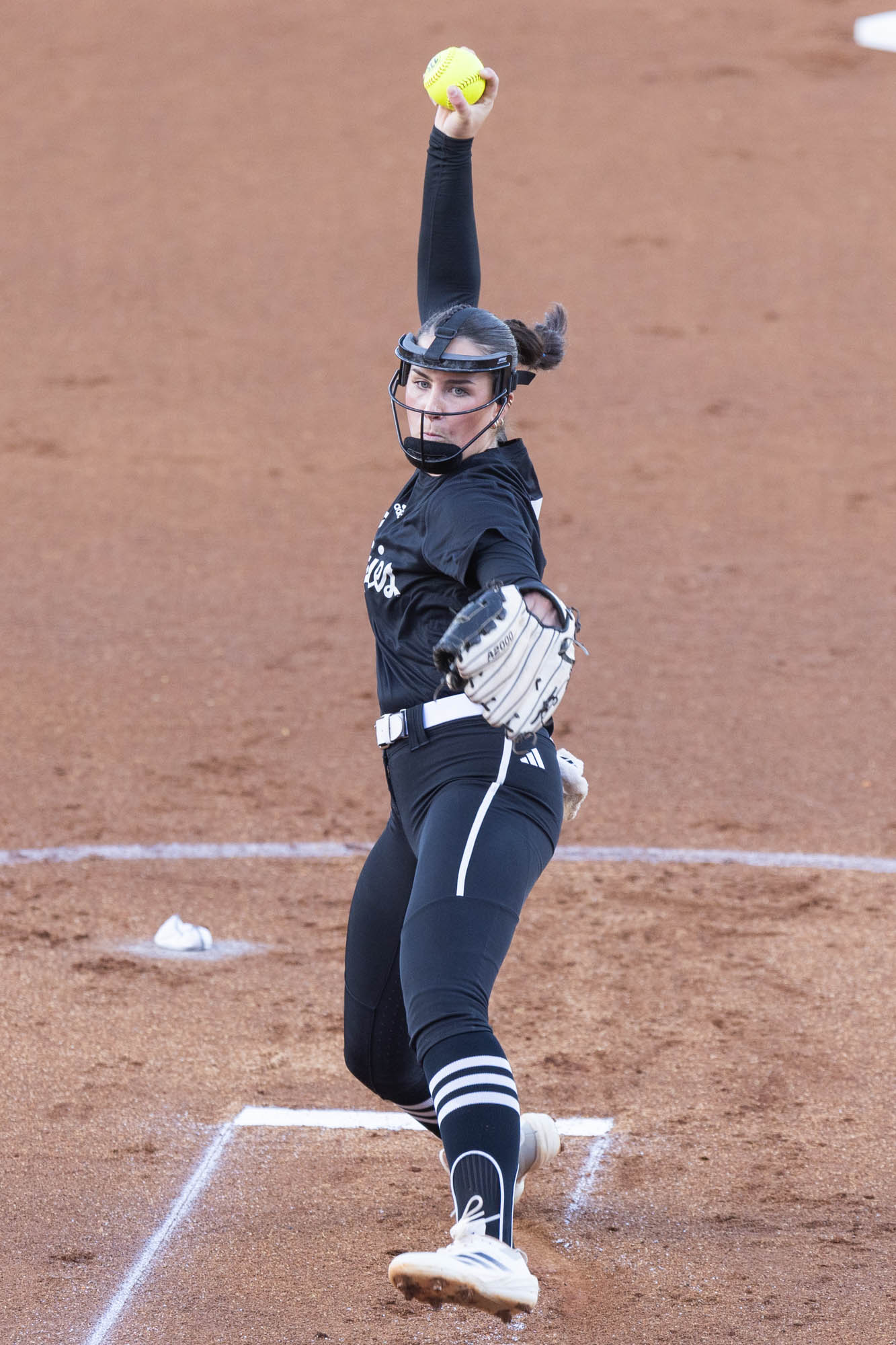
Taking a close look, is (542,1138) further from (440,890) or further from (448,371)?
(448,371)

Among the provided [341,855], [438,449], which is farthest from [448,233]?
[341,855]

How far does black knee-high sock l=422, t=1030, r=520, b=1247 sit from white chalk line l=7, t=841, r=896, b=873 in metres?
2.98

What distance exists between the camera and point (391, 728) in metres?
3.04

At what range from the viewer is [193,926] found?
4.94m

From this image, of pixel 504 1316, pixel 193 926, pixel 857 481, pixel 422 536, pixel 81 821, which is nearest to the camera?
pixel 504 1316

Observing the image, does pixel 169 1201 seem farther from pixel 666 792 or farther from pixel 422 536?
pixel 666 792

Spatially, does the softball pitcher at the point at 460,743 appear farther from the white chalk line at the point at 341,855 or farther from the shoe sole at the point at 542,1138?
the white chalk line at the point at 341,855

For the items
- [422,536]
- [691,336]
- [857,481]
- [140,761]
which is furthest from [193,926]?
[691,336]

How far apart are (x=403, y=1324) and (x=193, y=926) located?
2.00m

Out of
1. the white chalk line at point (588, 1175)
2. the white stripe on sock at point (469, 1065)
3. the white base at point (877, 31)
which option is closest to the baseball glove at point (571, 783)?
the white stripe on sock at point (469, 1065)

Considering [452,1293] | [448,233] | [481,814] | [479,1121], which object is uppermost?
[448,233]

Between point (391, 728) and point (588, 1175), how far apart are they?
1381 millimetres

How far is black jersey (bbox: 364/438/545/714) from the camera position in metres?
2.74

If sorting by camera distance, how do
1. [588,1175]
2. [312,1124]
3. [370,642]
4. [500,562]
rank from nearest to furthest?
[500,562] < [588,1175] < [312,1124] < [370,642]
